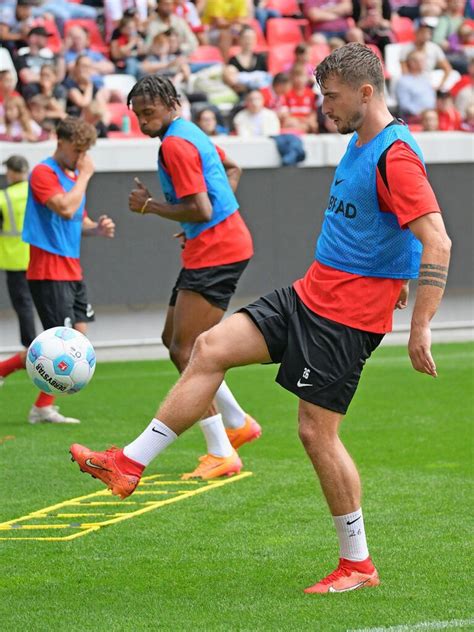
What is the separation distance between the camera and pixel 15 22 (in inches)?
719

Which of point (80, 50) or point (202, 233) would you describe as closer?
point (202, 233)

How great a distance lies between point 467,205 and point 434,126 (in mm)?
1816

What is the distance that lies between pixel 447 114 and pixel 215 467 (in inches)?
457

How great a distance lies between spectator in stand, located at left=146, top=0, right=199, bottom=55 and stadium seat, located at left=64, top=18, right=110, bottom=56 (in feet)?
2.27

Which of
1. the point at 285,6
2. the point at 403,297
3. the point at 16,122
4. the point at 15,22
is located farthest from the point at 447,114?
the point at 403,297

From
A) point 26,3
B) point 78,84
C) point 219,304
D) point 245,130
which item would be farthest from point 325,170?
point 219,304

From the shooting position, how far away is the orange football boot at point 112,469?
5461mm

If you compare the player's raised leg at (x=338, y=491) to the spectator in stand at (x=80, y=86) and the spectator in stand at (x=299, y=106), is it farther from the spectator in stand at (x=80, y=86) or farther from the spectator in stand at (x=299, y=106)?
the spectator in stand at (x=299, y=106)

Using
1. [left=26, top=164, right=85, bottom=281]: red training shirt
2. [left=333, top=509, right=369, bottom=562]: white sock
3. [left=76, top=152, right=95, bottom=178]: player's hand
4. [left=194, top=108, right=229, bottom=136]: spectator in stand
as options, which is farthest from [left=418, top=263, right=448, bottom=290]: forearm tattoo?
[left=194, top=108, right=229, bottom=136]: spectator in stand

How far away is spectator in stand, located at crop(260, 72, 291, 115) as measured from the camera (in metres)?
18.4

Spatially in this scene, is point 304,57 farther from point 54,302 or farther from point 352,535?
point 352,535

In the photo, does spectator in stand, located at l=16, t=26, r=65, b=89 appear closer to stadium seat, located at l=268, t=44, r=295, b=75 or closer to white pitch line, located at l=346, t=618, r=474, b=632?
stadium seat, located at l=268, t=44, r=295, b=75

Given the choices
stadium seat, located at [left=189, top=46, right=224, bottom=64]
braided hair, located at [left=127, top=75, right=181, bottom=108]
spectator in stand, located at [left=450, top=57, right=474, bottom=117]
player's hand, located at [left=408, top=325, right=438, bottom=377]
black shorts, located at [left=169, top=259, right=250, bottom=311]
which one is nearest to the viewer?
player's hand, located at [left=408, top=325, right=438, bottom=377]

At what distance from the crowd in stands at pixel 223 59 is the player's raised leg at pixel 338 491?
10.5 meters
